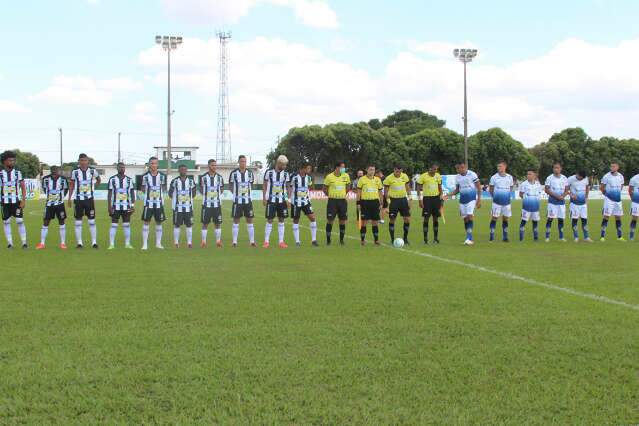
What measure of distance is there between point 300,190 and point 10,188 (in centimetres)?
624

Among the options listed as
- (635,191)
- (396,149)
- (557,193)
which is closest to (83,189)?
(557,193)

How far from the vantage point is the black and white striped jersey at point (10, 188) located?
45.5ft

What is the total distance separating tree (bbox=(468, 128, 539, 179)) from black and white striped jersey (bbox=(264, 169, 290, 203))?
5870 cm

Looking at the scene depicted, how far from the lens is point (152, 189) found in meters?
14.2

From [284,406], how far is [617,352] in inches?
112

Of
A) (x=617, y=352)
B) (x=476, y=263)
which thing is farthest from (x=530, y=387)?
(x=476, y=263)

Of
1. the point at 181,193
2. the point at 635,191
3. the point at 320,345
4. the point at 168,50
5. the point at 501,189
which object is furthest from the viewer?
the point at 168,50

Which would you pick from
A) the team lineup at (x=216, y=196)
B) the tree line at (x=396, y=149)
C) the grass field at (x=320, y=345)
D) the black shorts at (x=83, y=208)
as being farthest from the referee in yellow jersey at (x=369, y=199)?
the tree line at (x=396, y=149)

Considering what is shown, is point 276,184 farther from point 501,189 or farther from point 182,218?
point 501,189

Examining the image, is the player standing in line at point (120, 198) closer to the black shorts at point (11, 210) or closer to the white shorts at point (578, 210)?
the black shorts at point (11, 210)

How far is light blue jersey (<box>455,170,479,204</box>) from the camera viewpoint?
599 inches

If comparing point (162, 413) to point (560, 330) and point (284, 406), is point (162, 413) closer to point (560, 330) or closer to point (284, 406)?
point (284, 406)

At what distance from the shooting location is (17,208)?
14.1 meters

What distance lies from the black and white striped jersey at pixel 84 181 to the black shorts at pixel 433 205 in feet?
24.5
